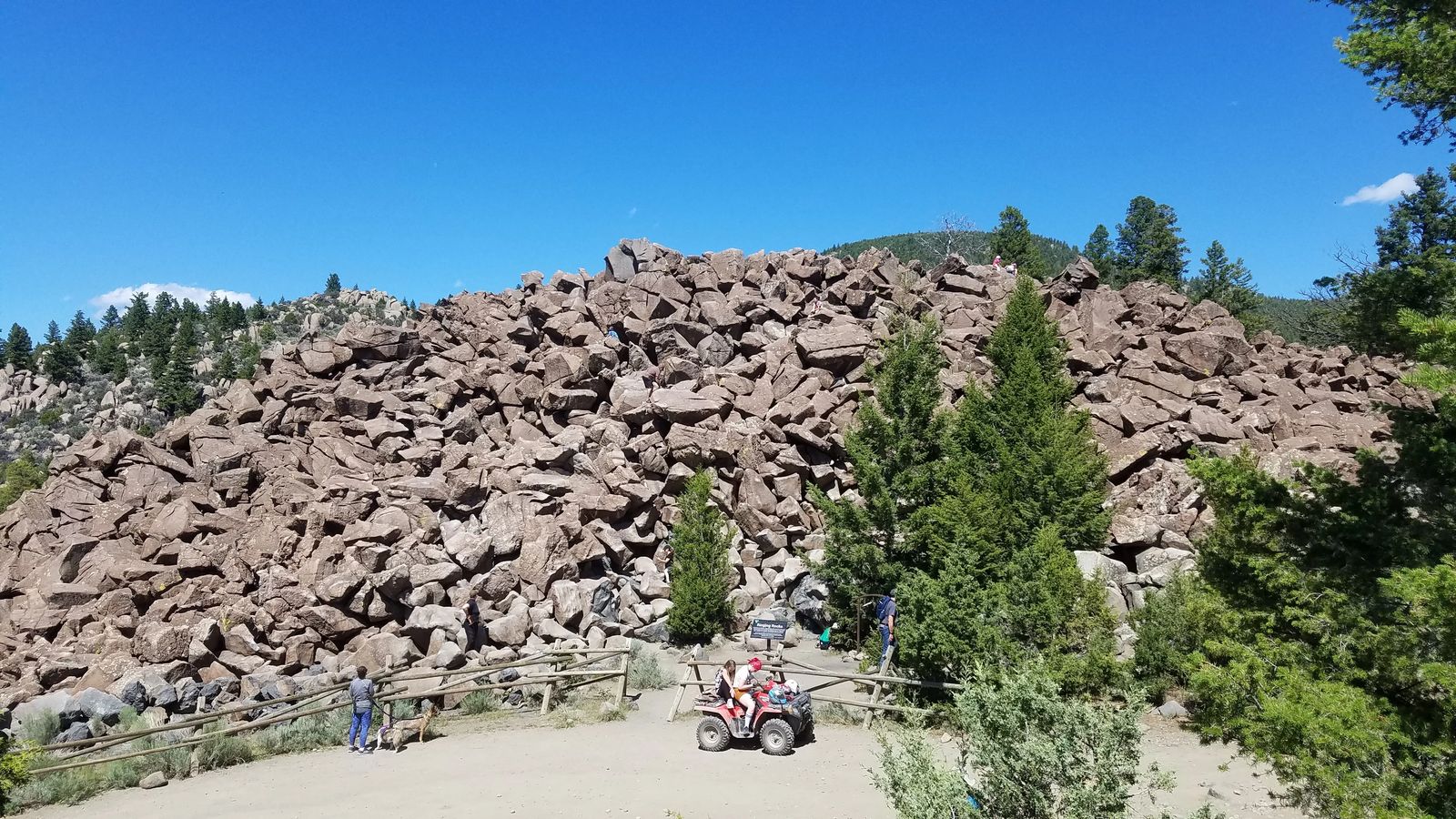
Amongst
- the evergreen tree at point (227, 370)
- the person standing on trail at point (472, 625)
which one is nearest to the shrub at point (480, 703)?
the person standing on trail at point (472, 625)

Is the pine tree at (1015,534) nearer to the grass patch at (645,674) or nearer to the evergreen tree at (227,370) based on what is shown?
the grass patch at (645,674)

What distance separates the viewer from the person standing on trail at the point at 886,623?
1741 centimetres

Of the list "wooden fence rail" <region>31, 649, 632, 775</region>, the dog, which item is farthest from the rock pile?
the dog

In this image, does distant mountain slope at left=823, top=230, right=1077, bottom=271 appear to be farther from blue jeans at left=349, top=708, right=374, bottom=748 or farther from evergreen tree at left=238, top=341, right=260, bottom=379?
blue jeans at left=349, top=708, right=374, bottom=748

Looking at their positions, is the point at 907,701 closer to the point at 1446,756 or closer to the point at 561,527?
the point at 1446,756

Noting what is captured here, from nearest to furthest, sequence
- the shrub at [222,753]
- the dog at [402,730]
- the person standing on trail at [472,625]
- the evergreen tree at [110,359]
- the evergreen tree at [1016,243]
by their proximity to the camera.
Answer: the shrub at [222,753] < the dog at [402,730] < the person standing on trail at [472,625] < the evergreen tree at [1016,243] < the evergreen tree at [110,359]

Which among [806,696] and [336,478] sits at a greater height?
[336,478]

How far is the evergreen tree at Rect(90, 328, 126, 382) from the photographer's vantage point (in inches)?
3487

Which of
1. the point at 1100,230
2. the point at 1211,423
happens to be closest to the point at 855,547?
the point at 1211,423

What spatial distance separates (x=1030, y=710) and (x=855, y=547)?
1294cm

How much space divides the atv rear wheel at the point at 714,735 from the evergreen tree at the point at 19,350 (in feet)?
374

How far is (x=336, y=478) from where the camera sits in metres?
26.8

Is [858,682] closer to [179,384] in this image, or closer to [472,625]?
[472,625]

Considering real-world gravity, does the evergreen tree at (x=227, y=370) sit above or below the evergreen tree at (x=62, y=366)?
below
